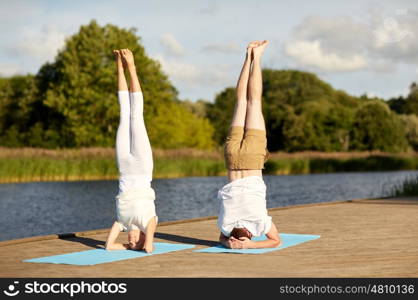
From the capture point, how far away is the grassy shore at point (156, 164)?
26.6 metres

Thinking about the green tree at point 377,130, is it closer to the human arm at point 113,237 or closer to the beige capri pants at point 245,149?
the beige capri pants at point 245,149

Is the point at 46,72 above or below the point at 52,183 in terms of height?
above

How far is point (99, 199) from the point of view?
775 inches

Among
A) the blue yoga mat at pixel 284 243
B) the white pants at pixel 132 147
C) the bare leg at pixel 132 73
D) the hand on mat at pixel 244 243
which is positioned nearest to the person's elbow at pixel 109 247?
the white pants at pixel 132 147

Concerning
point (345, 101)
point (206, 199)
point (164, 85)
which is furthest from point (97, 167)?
point (345, 101)

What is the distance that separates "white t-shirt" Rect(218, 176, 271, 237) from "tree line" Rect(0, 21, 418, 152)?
36.6 m

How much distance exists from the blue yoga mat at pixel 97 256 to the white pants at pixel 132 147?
22.5 inches

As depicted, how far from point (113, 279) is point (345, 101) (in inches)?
2595

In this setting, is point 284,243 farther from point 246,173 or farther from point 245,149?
point 245,149

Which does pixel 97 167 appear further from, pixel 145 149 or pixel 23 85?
pixel 23 85

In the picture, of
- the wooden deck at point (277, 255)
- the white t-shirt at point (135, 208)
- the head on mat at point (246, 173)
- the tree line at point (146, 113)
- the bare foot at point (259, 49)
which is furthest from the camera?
the tree line at point (146, 113)

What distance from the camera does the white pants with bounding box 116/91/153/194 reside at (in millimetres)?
6422

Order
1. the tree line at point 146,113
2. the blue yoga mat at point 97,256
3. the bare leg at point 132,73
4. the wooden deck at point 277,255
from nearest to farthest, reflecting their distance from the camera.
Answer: the wooden deck at point 277,255, the blue yoga mat at point 97,256, the bare leg at point 132,73, the tree line at point 146,113

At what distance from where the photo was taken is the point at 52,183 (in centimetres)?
2547
